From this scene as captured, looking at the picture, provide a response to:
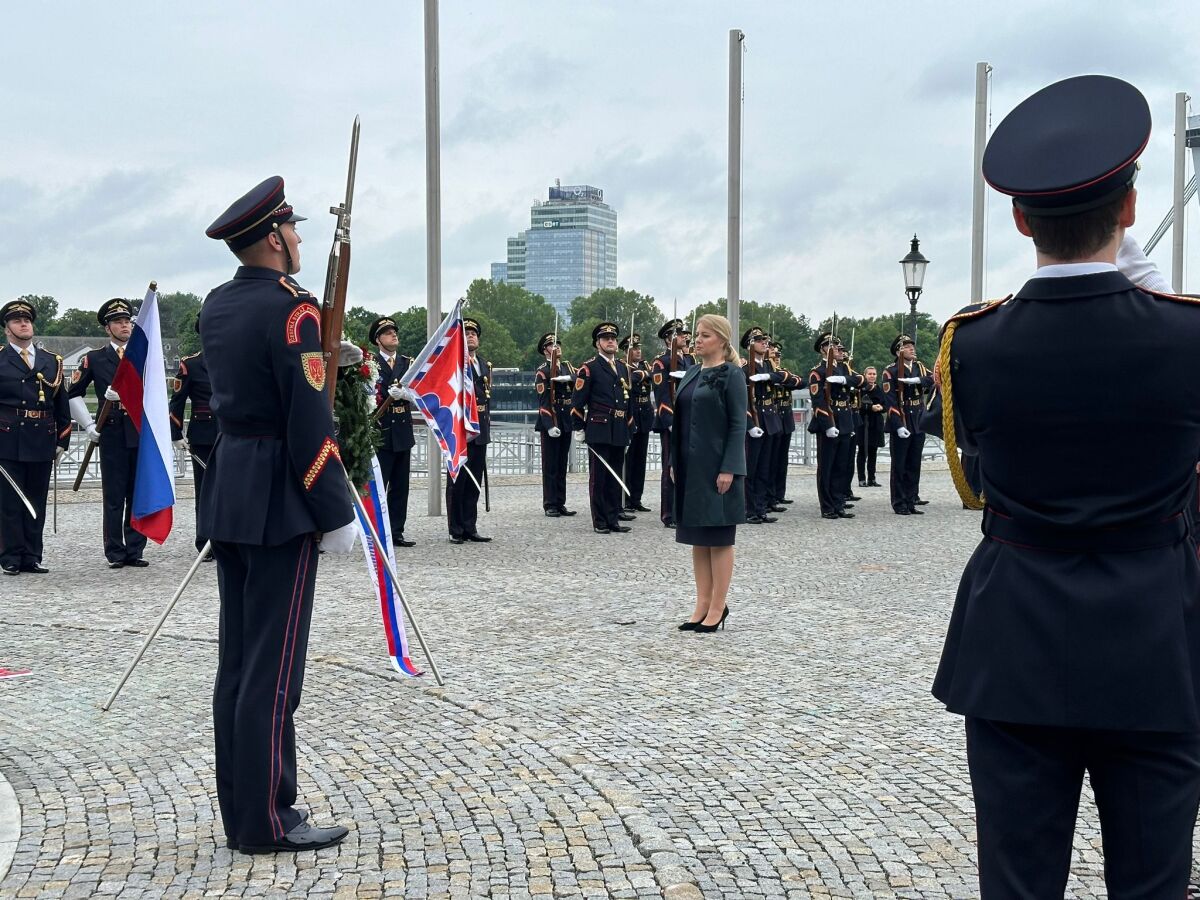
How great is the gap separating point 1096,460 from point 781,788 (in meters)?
2.84

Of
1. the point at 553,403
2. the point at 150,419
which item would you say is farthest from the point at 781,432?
the point at 150,419

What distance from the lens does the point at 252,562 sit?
4480mm

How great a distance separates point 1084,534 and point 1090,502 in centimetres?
7

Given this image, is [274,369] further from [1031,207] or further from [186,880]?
[1031,207]

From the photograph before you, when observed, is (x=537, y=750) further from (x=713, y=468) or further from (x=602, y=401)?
(x=602, y=401)

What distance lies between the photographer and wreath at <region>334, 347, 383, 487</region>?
6.48 metres

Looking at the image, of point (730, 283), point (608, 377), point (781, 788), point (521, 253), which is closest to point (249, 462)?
point (781, 788)

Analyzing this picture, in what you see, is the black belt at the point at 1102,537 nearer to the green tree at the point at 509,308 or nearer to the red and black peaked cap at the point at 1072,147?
the red and black peaked cap at the point at 1072,147

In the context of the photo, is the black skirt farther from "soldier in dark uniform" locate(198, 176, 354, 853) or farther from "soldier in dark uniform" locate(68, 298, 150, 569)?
"soldier in dark uniform" locate(68, 298, 150, 569)

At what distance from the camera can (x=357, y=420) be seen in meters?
6.66

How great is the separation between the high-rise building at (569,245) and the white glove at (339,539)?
562ft

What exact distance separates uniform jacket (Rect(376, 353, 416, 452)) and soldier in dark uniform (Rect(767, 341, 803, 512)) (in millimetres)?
5483

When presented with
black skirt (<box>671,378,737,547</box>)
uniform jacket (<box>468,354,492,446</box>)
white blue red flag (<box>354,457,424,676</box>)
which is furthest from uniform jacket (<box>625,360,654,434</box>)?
white blue red flag (<box>354,457,424,676</box>)

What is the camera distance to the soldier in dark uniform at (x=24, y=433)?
11.5 meters
